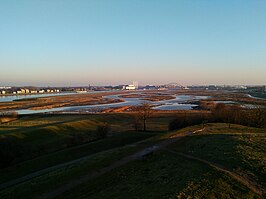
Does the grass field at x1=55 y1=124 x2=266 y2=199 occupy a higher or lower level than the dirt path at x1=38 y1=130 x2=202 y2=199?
higher

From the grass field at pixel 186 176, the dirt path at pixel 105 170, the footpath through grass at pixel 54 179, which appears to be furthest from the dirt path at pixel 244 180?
the footpath through grass at pixel 54 179

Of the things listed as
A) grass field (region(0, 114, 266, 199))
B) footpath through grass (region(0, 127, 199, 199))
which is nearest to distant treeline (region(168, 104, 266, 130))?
grass field (region(0, 114, 266, 199))

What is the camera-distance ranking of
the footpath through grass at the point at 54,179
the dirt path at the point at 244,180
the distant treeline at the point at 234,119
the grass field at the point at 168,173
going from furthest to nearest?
the distant treeline at the point at 234,119
the footpath through grass at the point at 54,179
the grass field at the point at 168,173
the dirt path at the point at 244,180

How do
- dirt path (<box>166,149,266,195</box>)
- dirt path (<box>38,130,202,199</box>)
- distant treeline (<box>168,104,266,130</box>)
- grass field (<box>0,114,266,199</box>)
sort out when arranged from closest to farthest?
dirt path (<box>166,149,266,195</box>)
grass field (<box>0,114,266,199</box>)
dirt path (<box>38,130,202,199</box>)
distant treeline (<box>168,104,266,130</box>)

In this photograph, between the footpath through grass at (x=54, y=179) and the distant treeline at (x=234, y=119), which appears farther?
the distant treeline at (x=234, y=119)

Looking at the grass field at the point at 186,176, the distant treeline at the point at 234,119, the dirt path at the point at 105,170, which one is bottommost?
the distant treeline at the point at 234,119

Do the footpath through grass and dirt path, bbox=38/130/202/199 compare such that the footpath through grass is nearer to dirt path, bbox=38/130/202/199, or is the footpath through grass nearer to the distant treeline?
dirt path, bbox=38/130/202/199

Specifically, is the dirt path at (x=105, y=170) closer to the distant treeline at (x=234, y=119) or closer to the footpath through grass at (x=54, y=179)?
the footpath through grass at (x=54, y=179)

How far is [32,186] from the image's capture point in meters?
20.8

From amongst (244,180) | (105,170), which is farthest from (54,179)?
(244,180)

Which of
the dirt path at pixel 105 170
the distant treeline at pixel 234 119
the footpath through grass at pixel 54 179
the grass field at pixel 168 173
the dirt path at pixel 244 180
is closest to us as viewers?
the dirt path at pixel 244 180

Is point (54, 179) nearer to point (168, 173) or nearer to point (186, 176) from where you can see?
point (168, 173)

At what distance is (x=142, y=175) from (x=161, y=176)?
5.05 feet

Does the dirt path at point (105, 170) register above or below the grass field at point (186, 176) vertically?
below
